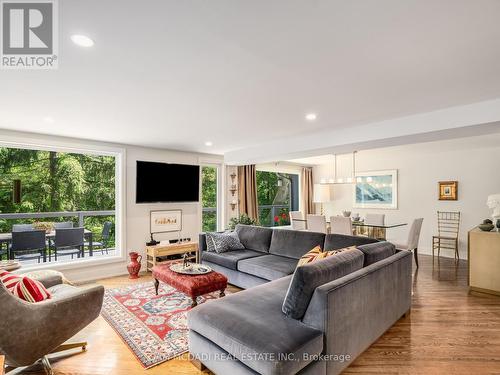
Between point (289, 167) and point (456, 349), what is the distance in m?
5.95

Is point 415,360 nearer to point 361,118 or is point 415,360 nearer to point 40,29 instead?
point 361,118

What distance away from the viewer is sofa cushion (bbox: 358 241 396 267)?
2.71 m

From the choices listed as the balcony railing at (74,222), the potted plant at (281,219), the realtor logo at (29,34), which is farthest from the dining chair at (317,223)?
the realtor logo at (29,34)

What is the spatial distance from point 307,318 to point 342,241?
6.29 feet

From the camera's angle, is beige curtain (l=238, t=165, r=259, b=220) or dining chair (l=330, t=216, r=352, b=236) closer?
dining chair (l=330, t=216, r=352, b=236)

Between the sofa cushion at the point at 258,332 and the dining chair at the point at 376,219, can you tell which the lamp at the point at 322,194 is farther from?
the sofa cushion at the point at 258,332

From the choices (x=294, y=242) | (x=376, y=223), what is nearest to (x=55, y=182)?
(x=294, y=242)

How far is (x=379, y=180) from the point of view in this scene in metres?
7.23

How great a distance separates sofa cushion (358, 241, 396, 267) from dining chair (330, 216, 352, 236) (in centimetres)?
189

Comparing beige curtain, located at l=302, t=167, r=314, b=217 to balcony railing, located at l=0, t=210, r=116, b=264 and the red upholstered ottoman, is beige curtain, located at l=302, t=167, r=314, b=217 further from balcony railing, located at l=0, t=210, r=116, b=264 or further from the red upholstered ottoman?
the red upholstered ottoman

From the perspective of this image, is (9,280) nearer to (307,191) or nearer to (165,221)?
(165,221)

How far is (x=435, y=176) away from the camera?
637 cm

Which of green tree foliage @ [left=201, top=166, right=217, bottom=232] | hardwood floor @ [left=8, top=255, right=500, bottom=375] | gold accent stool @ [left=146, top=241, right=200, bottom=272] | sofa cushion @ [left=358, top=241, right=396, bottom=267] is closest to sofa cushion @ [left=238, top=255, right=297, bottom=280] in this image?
sofa cushion @ [left=358, top=241, right=396, bottom=267]

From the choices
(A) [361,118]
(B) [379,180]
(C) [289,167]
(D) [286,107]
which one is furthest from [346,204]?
(D) [286,107]
